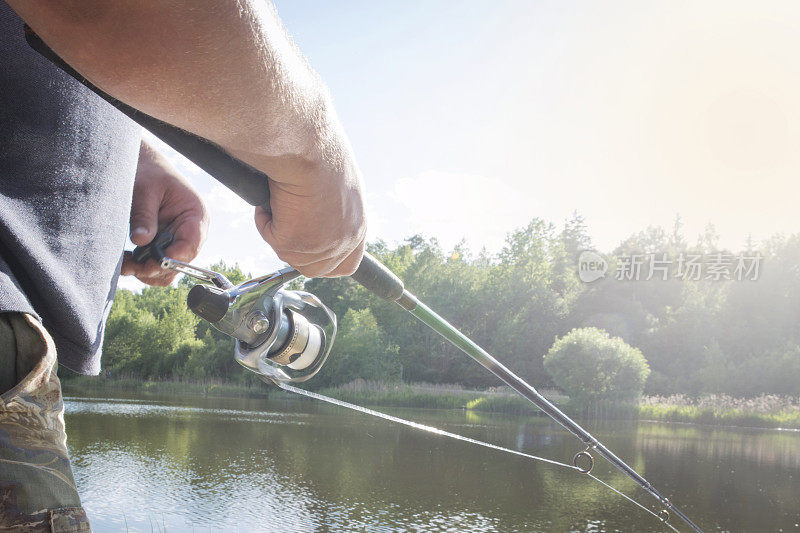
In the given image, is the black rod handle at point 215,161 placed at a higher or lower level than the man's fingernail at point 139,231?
higher

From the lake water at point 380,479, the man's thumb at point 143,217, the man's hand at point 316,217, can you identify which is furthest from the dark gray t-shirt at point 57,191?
the lake water at point 380,479

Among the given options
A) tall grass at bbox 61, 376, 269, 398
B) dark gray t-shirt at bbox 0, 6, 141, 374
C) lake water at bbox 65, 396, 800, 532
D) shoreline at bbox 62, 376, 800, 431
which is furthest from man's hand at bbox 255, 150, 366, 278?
tall grass at bbox 61, 376, 269, 398

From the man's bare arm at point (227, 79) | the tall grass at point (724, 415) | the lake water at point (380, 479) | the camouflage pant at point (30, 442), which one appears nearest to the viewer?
the man's bare arm at point (227, 79)

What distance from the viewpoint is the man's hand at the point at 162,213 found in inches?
52.3

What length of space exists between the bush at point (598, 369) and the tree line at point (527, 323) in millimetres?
9087

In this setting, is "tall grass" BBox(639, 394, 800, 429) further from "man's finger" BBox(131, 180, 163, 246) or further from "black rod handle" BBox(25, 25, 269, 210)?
"black rod handle" BBox(25, 25, 269, 210)

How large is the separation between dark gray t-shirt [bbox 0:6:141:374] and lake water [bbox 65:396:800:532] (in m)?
6.75

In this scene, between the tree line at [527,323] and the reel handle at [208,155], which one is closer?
the reel handle at [208,155]

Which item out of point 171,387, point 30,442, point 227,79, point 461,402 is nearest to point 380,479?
point 30,442

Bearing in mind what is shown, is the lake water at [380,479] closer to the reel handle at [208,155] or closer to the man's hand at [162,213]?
the man's hand at [162,213]

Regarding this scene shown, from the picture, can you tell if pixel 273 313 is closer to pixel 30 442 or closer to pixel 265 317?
pixel 265 317

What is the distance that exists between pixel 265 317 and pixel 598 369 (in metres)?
22.7

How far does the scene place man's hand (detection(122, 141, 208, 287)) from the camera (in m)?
1.33

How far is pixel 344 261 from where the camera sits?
106 cm
